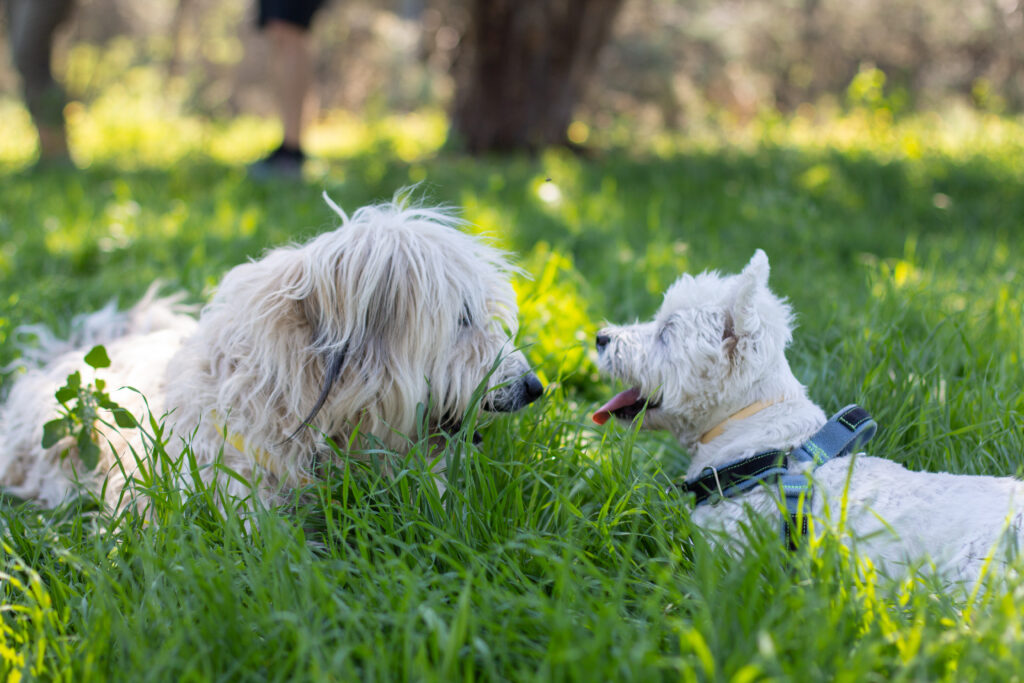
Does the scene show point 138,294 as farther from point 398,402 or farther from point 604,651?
point 604,651

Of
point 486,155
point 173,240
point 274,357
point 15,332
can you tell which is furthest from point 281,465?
point 486,155

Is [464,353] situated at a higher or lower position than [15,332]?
higher

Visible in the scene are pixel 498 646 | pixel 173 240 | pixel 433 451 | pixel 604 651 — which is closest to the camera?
pixel 604 651

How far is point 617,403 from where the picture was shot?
2801mm

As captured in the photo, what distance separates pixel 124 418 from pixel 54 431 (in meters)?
0.27

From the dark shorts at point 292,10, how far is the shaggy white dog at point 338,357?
5.12 meters

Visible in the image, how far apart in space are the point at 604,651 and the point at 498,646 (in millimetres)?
248

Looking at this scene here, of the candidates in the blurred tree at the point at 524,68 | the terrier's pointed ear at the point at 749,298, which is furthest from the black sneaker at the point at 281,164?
the terrier's pointed ear at the point at 749,298

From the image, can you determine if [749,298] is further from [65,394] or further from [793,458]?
[65,394]

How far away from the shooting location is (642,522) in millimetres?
2271

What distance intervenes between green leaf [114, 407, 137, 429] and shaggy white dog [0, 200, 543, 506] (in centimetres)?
6

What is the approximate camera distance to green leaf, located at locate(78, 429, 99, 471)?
2473 millimetres

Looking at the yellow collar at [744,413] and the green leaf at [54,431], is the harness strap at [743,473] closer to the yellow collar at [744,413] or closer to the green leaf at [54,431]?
the yellow collar at [744,413]

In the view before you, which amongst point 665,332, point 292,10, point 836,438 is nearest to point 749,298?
point 665,332
